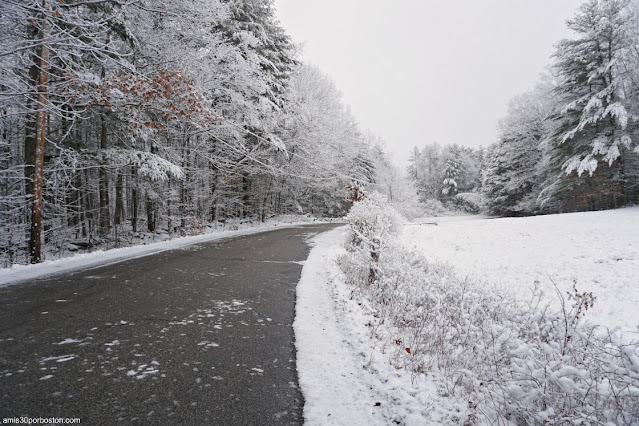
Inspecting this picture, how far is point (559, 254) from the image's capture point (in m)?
11.8

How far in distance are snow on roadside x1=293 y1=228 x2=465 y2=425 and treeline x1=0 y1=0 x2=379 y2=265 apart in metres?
5.60

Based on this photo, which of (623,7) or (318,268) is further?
(623,7)

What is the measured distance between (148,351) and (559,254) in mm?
14128

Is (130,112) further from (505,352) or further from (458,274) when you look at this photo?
(458,274)

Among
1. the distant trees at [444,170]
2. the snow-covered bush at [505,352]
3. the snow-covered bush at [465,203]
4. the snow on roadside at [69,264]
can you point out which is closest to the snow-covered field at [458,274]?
the snow-covered bush at [505,352]

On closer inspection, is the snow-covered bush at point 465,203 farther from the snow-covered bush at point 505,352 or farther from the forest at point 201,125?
the snow-covered bush at point 505,352

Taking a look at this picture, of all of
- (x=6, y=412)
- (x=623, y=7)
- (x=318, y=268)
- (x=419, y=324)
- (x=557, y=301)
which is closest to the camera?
(x=6, y=412)

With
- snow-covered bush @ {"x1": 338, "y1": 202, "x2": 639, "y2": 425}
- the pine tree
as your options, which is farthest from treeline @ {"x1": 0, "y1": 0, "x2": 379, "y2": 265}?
the pine tree

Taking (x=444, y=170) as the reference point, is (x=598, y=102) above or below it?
below

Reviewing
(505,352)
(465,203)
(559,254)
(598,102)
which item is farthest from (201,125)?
(465,203)

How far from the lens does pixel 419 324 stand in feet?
15.3

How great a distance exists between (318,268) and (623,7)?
26.1 m

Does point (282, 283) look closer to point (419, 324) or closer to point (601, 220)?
point (419, 324)

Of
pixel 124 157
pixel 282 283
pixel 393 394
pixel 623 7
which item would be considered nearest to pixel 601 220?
pixel 623 7
